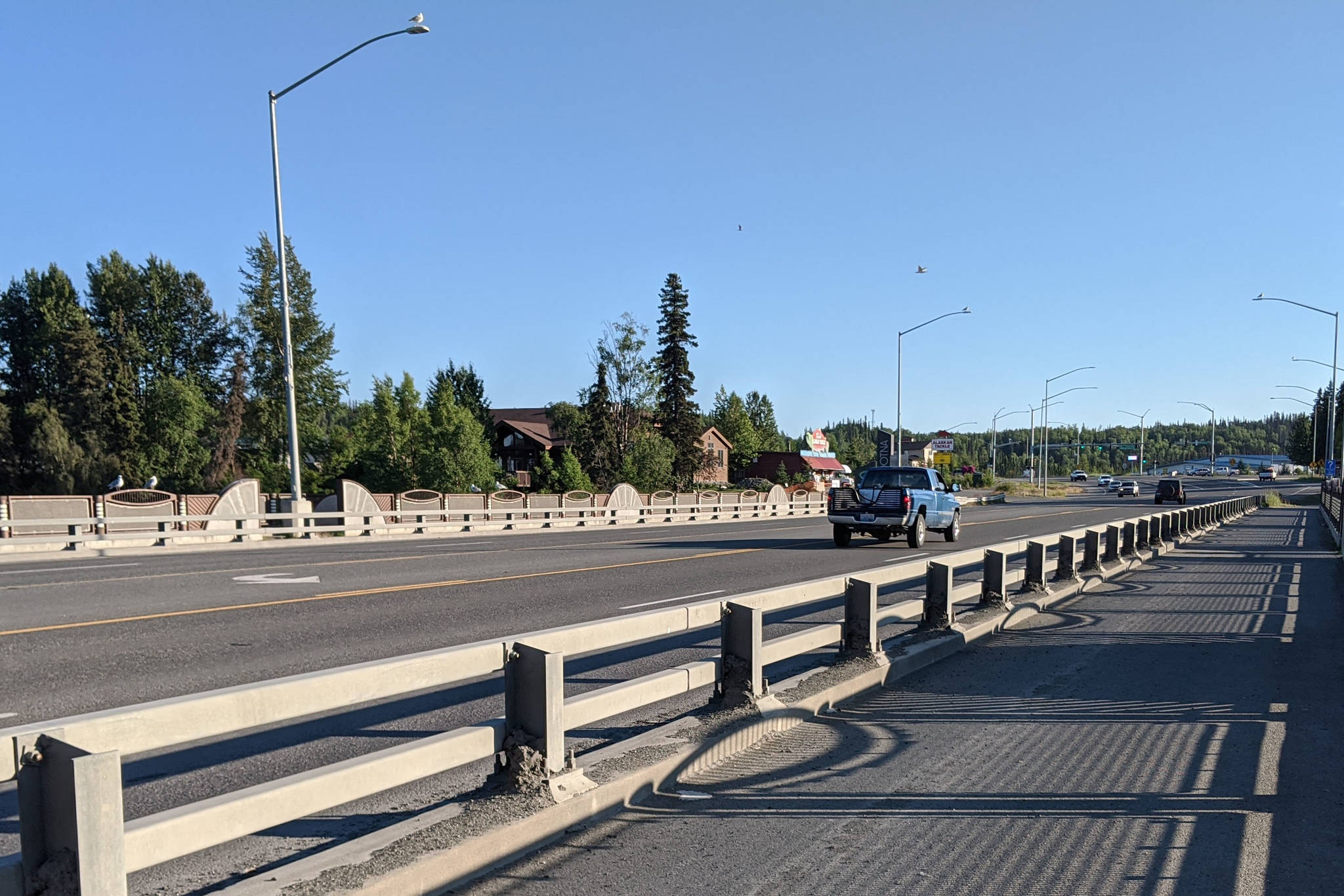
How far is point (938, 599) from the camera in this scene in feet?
33.3

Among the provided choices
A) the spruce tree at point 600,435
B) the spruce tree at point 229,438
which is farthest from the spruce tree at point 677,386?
the spruce tree at point 229,438

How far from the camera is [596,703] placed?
5227 mm

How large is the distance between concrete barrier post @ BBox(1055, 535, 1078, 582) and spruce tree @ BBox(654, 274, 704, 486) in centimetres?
6554

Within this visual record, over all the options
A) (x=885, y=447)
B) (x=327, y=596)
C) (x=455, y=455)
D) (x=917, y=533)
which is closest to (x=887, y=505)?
(x=917, y=533)

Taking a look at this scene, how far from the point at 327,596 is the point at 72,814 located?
1055 centimetres

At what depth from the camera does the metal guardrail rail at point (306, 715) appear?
2947 mm

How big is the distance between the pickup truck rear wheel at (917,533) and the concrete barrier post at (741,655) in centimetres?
1810

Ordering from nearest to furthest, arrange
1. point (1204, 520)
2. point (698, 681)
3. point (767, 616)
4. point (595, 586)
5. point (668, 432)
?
point (698, 681), point (767, 616), point (595, 586), point (1204, 520), point (668, 432)

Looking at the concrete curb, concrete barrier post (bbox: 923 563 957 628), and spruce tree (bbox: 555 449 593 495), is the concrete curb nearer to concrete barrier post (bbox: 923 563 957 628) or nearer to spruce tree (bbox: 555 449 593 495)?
concrete barrier post (bbox: 923 563 957 628)

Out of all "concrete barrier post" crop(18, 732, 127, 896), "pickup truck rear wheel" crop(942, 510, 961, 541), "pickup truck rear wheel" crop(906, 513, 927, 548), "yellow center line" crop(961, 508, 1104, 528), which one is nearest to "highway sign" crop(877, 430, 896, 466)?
"yellow center line" crop(961, 508, 1104, 528)

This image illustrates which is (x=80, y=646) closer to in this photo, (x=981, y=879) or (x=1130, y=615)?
(x=981, y=879)

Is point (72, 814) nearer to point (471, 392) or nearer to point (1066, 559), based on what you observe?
point (1066, 559)

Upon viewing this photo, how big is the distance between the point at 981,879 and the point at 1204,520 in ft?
114

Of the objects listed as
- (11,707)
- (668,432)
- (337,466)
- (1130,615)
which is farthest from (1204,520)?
(337,466)
